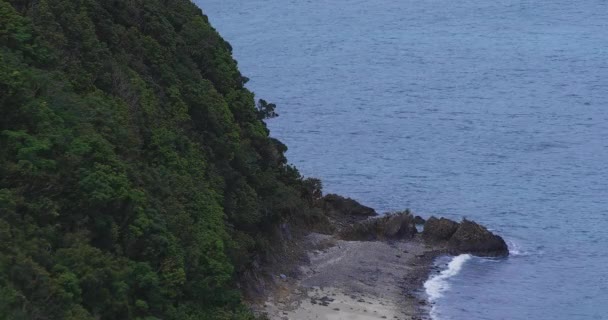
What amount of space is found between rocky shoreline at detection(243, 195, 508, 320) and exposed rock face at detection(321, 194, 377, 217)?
0.05 m

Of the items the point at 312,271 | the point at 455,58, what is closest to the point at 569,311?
the point at 312,271

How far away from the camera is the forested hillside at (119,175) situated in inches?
1239

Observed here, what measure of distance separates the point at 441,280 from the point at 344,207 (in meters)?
10.2

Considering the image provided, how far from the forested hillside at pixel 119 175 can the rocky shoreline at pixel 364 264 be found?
230 centimetres

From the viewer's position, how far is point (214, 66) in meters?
54.7

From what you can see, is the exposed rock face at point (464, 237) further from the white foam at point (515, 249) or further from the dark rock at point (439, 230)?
the white foam at point (515, 249)

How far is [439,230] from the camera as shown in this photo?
58.8 metres

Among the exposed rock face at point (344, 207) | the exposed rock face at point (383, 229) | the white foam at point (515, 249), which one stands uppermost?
the exposed rock face at point (344, 207)

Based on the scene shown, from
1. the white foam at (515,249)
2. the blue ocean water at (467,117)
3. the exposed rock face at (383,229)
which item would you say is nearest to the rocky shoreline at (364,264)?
the exposed rock face at (383,229)

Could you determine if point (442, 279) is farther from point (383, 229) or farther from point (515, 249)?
point (515, 249)

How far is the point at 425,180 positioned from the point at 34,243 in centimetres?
4505

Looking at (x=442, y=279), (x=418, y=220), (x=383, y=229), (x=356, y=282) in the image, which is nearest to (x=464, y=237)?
(x=383, y=229)

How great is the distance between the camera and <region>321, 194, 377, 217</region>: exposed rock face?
2458 inches

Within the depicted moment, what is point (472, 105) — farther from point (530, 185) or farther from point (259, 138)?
point (259, 138)
